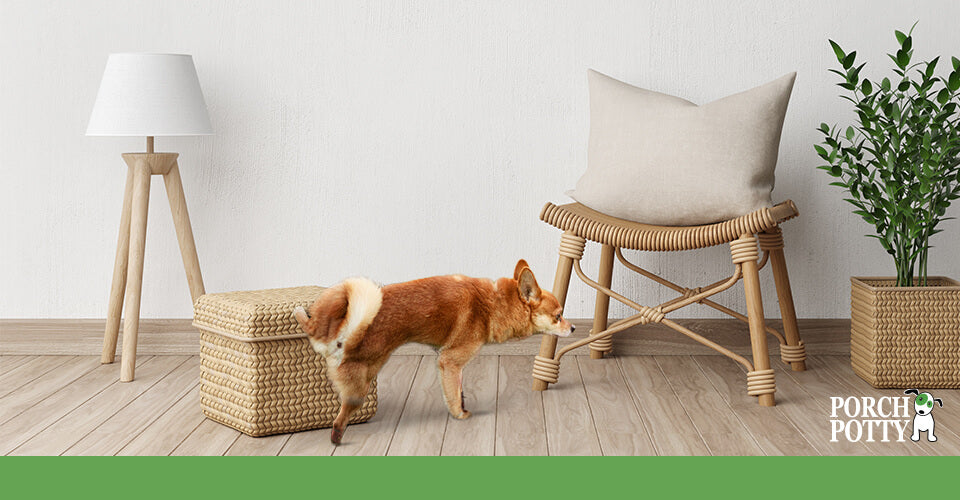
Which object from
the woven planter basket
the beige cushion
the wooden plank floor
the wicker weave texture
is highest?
the beige cushion

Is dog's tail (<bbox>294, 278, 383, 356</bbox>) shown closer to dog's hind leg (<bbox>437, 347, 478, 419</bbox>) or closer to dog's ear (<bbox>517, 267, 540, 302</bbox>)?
dog's hind leg (<bbox>437, 347, 478, 419</bbox>)

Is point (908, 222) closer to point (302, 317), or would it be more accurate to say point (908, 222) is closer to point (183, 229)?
point (302, 317)

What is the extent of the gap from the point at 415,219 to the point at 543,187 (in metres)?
0.39

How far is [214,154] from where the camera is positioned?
9.47ft

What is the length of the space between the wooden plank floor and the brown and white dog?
14 cm

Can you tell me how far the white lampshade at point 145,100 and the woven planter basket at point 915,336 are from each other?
5.97 feet

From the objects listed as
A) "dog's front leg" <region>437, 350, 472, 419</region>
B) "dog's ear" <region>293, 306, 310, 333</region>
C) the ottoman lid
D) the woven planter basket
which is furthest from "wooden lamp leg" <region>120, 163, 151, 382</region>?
the woven planter basket

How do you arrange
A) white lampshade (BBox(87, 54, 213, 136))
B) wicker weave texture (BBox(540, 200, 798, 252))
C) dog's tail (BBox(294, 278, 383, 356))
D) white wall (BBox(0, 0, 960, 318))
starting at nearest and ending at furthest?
dog's tail (BBox(294, 278, 383, 356)) → wicker weave texture (BBox(540, 200, 798, 252)) → white lampshade (BBox(87, 54, 213, 136)) → white wall (BBox(0, 0, 960, 318))

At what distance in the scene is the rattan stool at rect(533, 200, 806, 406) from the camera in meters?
2.30

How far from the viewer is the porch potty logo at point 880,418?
2.02 m

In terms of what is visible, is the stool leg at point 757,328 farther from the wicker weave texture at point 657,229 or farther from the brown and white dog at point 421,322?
the brown and white dog at point 421,322

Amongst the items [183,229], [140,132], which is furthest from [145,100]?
[183,229]

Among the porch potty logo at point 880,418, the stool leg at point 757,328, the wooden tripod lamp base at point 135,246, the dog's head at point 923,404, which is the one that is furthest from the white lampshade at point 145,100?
the dog's head at point 923,404

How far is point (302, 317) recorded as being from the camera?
203cm
